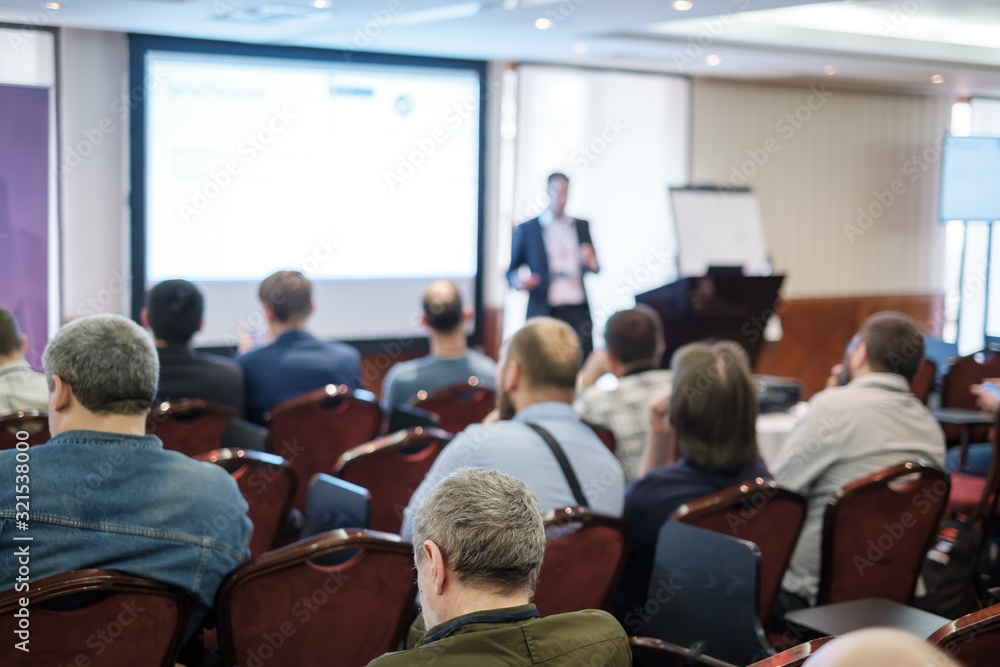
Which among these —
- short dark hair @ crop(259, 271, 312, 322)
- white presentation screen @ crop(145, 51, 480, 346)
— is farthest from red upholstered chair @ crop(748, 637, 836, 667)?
white presentation screen @ crop(145, 51, 480, 346)

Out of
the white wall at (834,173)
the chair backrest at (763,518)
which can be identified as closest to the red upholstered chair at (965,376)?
the chair backrest at (763,518)

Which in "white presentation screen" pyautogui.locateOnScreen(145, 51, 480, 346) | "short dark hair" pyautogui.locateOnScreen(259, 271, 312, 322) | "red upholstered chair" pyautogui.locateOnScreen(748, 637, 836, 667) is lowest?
"red upholstered chair" pyautogui.locateOnScreen(748, 637, 836, 667)

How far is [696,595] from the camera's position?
230 centimetres

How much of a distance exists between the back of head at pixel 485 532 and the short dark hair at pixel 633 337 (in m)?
2.47

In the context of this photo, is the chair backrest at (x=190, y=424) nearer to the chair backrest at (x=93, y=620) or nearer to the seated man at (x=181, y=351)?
the seated man at (x=181, y=351)

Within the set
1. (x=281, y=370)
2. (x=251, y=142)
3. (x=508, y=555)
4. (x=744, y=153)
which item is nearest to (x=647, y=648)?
(x=508, y=555)

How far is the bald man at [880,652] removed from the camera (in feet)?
3.05

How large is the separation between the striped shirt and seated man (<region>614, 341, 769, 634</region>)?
2.07 m

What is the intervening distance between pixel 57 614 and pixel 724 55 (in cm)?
656

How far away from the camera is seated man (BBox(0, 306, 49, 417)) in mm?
3350

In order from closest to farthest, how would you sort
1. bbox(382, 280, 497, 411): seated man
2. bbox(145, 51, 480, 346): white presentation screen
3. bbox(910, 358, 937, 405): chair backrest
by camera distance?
bbox(382, 280, 497, 411): seated man, bbox(910, 358, 937, 405): chair backrest, bbox(145, 51, 480, 346): white presentation screen

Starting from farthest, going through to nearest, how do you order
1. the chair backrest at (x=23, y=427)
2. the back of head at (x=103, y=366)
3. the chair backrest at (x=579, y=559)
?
1. the chair backrest at (x=23, y=427)
2. the chair backrest at (x=579, y=559)
3. the back of head at (x=103, y=366)

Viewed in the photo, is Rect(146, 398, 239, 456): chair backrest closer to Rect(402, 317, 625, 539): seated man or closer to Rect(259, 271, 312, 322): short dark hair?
Rect(259, 271, 312, 322): short dark hair

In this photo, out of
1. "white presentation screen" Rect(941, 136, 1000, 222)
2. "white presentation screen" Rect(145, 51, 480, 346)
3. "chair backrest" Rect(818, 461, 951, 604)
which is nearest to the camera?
"chair backrest" Rect(818, 461, 951, 604)
